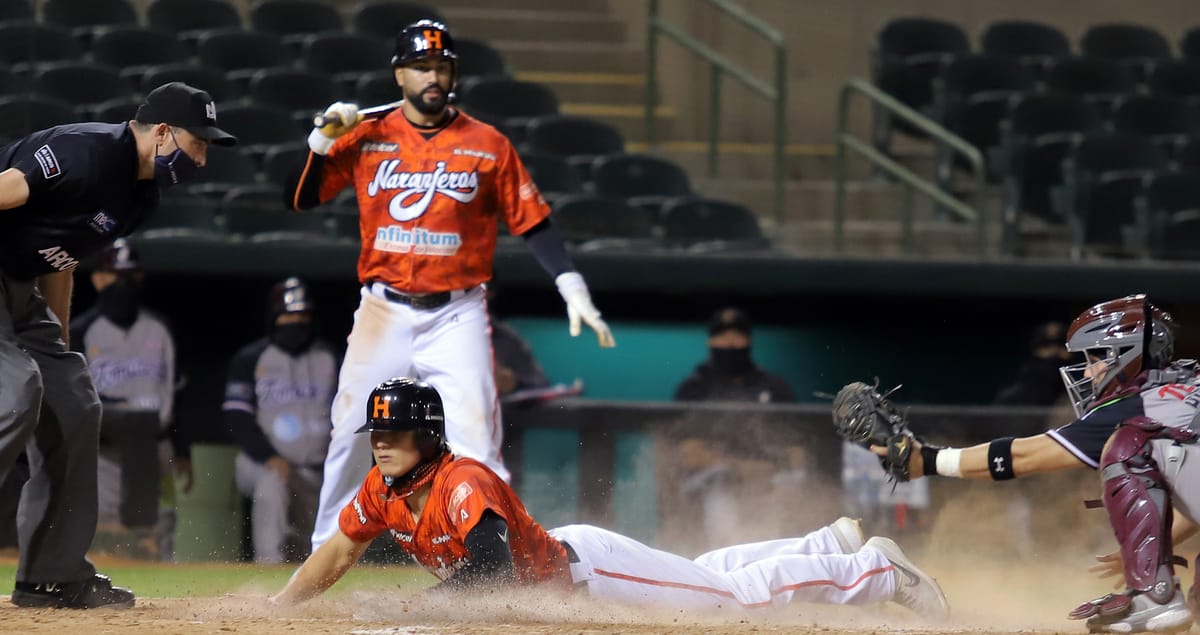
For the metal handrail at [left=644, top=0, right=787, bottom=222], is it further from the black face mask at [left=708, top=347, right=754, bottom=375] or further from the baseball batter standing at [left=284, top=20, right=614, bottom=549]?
the baseball batter standing at [left=284, top=20, right=614, bottom=549]

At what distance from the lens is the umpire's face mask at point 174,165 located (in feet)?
15.5

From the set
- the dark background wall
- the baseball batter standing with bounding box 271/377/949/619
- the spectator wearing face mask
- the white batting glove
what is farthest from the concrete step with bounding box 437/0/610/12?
the baseball batter standing with bounding box 271/377/949/619

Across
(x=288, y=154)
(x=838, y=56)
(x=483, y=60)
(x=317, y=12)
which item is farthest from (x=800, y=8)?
(x=288, y=154)

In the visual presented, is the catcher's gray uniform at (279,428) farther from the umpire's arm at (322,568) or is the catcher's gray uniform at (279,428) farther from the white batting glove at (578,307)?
the umpire's arm at (322,568)

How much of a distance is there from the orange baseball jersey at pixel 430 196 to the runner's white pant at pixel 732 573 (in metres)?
1.17

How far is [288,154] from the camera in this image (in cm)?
882

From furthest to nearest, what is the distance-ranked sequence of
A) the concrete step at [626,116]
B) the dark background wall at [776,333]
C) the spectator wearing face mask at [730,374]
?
the concrete step at [626,116] → the dark background wall at [776,333] → the spectator wearing face mask at [730,374]

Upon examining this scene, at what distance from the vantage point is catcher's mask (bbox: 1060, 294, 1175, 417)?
15.3 feet

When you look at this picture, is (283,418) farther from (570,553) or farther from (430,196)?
(570,553)

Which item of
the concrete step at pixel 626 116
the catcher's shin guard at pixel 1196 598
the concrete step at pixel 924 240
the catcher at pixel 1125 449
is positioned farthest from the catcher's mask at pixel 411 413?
the concrete step at pixel 626 116

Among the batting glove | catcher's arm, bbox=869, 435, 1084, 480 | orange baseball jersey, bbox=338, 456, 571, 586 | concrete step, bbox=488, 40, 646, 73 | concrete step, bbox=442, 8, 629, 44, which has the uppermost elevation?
concrete step, bbox=442, 8, 629, 44

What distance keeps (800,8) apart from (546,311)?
4201 mm

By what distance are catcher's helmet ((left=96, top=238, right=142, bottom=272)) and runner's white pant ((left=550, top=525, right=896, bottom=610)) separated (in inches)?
156

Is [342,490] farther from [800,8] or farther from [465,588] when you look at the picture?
[800,8]
